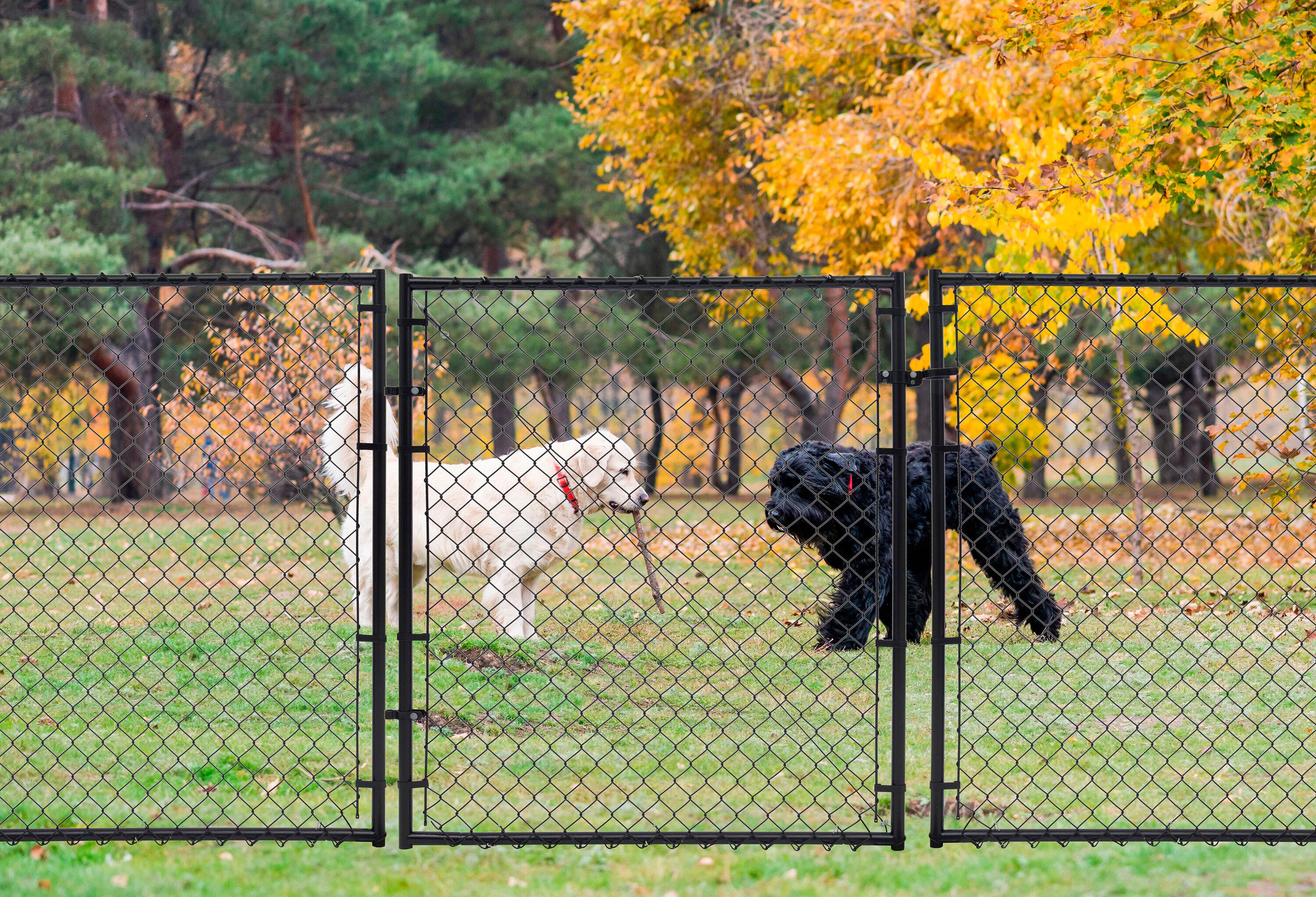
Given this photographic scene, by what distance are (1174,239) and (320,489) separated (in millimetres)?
9430

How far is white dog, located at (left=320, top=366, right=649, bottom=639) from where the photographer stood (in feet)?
20.2

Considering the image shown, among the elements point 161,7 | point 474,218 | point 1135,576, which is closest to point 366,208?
point 474,218

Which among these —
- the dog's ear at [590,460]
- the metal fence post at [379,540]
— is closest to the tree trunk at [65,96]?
the dog's ear at [590,460]

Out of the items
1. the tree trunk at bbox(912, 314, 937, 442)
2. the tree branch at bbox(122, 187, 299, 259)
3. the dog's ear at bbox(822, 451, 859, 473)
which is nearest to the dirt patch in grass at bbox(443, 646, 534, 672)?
the dog's ear at bbox(822, 451, 859, 473)

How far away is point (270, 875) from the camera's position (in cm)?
329

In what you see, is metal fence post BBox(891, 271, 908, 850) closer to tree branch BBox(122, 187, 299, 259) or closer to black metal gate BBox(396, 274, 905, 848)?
black metal gate BBox(396, 274, 905, 848)

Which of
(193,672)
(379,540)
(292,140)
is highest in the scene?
(292,140)

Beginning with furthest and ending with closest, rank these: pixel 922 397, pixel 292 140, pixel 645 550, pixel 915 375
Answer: pixel 922 397 < pixel 292 140 < pixel 645 550 < pixel 915 375

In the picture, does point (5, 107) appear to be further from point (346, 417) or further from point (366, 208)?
point (346, 417)

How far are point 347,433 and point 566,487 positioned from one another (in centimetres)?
119

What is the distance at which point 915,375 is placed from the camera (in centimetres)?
341

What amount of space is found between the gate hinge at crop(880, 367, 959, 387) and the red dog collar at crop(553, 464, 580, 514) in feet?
7.88

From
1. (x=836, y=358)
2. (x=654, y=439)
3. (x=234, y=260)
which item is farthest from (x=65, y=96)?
(x=836, y=358)

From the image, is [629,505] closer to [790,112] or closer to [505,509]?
[505,509]
